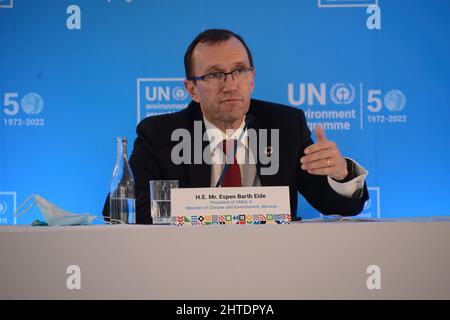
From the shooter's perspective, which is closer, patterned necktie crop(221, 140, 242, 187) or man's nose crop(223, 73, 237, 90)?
patterned necktie crop(221, 140, 242, 187)

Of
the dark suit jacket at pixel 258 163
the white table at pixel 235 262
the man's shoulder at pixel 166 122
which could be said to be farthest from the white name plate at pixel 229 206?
the man's shoulder at pixel 166 122

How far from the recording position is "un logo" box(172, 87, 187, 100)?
3713mm

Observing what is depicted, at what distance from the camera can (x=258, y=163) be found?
313 centimetres

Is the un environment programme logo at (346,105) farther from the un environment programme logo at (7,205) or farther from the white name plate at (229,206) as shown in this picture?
the white name plate at (229,206)

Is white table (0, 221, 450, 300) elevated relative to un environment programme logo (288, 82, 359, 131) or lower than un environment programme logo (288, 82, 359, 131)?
lower

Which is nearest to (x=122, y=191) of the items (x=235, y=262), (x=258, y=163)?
(x=235, y=262)

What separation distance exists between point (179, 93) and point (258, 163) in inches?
32.9

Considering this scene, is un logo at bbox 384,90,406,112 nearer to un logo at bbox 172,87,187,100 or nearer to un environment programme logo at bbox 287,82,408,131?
un environment programme logo at bbox 287,82,408,131

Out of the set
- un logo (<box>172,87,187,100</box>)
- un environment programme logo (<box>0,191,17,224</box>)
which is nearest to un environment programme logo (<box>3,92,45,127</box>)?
un environment programme logo (<box>0,191,17,224</box>)

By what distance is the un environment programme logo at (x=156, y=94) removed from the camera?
12.2 feet

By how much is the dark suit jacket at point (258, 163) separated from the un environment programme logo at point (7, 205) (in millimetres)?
968

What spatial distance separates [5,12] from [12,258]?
262 centimetres

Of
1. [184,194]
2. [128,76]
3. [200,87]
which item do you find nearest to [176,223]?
[184,194]

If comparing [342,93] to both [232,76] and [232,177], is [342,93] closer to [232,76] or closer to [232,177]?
[232,76]
